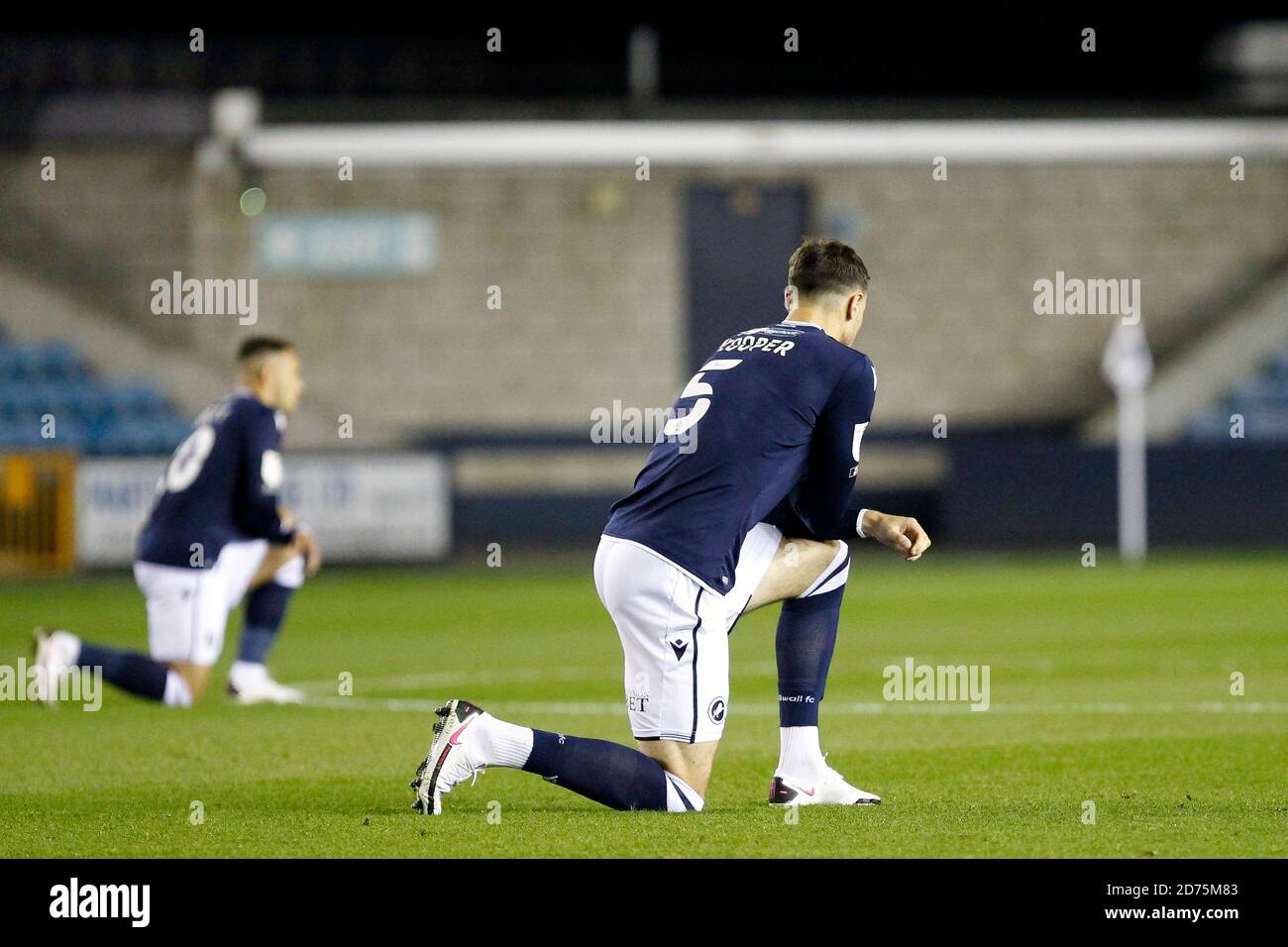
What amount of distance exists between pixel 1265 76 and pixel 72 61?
18211 mm

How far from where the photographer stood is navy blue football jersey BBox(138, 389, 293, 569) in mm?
9406

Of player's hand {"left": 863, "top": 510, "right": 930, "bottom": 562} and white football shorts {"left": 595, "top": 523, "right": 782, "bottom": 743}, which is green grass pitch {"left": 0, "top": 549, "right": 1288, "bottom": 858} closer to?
white football shorts {"left": 595, "top": 523, "right": 782, "bottom": 743}

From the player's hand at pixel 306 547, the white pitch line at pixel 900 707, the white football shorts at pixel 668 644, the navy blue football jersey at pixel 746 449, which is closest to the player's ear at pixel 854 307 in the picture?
the navy blue football jersey at pixel 746 449

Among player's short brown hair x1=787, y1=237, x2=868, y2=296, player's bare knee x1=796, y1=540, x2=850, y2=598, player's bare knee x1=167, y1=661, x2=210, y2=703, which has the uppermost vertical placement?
player's short brown hair x1=787, y1=237, x2=868, y2=296

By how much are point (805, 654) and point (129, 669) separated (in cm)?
429

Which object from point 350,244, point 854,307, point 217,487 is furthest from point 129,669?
point 350,244

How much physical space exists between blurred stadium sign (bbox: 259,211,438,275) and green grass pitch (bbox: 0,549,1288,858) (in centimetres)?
1190

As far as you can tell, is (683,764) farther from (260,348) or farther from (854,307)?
(260,348)

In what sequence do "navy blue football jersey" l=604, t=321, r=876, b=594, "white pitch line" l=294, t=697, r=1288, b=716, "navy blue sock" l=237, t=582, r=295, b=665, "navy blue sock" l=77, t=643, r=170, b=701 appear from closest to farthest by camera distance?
"navy blue football jersey" l=604, t=321, r=876, b=594 → "white pitch line" l=294, t=697, r=1288, b=716 → "navy blue sock" l=77, t=643, r=170, b=701 → "navy blue sock" l=237, t=582, r=295, b=665

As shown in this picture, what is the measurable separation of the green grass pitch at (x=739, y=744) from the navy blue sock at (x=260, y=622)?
449 mm

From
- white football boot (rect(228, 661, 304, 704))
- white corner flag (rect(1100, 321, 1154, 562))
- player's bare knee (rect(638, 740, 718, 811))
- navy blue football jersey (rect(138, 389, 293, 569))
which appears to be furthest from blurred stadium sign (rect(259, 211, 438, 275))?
player's bare knee (rect(638, 740, 718, 811))

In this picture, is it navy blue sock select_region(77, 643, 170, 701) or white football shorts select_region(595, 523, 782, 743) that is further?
navy blue sock select_region(77, 643, 170, 701)

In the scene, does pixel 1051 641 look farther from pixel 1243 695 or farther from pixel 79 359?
pixel 79 359

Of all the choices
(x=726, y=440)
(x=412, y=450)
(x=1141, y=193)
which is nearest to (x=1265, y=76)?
(x=1141, y=193)
